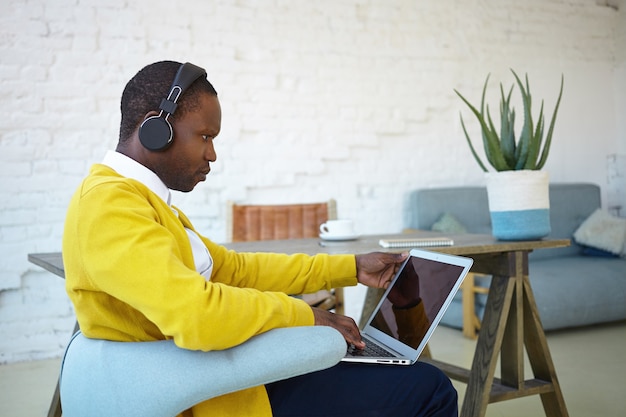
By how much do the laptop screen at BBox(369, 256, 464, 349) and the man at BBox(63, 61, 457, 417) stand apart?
141 millimetres

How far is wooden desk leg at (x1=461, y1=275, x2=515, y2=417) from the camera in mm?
1925

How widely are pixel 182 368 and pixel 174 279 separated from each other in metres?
0.14

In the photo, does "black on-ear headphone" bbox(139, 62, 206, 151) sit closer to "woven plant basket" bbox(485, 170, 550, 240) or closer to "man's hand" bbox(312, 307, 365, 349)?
"man's hand" bbox(312, 307, 365, 349)

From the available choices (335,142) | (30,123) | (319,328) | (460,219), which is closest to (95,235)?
(319,328)

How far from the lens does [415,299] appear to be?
4.64 ft

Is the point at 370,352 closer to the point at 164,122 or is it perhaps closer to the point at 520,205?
the point at 164,122

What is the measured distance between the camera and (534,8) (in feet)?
15.2

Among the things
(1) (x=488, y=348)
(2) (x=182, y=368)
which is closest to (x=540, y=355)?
(1) (x=488, y=348)

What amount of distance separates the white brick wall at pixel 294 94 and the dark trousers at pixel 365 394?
2.47m

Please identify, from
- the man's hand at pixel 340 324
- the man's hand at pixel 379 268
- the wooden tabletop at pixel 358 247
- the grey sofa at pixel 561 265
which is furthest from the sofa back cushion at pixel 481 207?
the man's hand at pixel 340 324

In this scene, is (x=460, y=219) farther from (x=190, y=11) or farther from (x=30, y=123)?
(x=30, y=123)

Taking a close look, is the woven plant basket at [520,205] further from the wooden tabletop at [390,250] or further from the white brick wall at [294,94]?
the white brick wall at [294,94]

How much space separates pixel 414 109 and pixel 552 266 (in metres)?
1.28

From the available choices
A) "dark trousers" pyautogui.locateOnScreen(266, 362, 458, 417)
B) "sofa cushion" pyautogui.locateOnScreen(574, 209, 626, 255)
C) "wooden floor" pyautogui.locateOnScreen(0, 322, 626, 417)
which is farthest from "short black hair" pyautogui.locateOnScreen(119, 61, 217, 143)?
"sofa cushion" pyautogui.locateOnScreen(574, 209, 626, 255)
